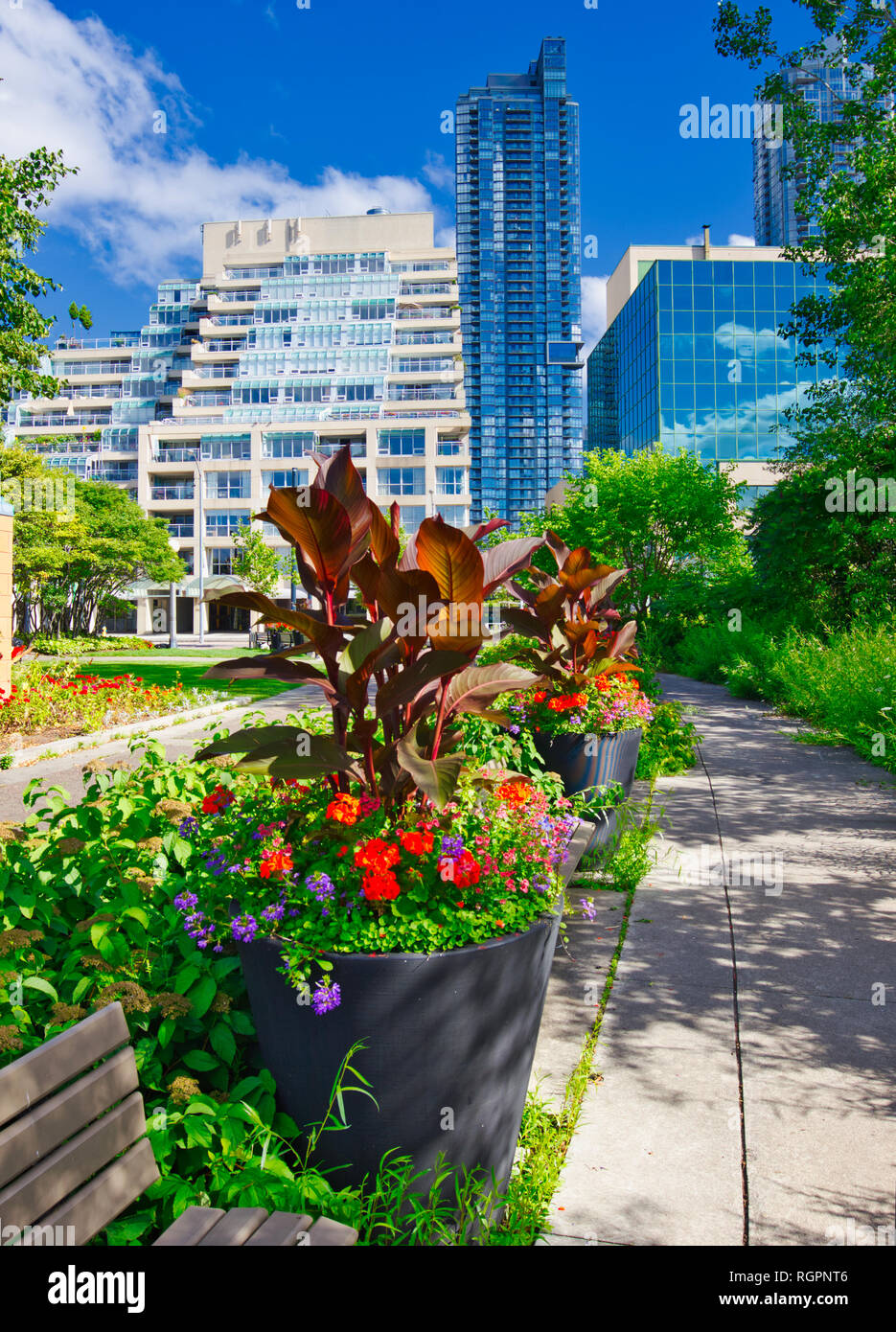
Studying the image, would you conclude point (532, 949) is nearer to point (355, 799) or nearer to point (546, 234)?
point (355, 799)

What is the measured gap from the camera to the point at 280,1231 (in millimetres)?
1656

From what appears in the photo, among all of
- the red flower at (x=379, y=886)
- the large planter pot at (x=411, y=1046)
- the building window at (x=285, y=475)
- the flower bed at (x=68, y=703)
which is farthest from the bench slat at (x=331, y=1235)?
the building window at (x=285, y=475)

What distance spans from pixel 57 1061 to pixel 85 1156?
0.22 meters

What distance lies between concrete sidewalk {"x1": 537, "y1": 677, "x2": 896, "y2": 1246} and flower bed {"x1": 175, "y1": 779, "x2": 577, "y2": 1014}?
2.68 feet

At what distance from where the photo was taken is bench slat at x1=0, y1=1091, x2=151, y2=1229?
1.50m

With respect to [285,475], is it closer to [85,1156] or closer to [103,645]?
[103,645]

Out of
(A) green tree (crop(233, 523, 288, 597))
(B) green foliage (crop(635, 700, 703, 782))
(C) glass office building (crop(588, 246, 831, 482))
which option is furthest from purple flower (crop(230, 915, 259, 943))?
(C) glass office building (crop(588, 246, 831, 482))

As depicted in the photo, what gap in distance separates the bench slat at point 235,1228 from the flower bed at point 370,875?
1.40 feet

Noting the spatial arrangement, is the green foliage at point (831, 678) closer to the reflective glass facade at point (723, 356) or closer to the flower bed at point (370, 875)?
the flower bed at point (370, 875)

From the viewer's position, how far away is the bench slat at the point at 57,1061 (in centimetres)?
153

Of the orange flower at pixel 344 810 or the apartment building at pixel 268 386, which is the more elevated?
the apartment building at pixel 268 386

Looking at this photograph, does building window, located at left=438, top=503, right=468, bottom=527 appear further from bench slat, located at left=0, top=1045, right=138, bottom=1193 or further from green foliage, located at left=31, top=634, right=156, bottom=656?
bench slat, located at left=0, top=1045, right=138, bottom=1193

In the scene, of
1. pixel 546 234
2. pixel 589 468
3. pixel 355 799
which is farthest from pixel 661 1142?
pixel 546 234
